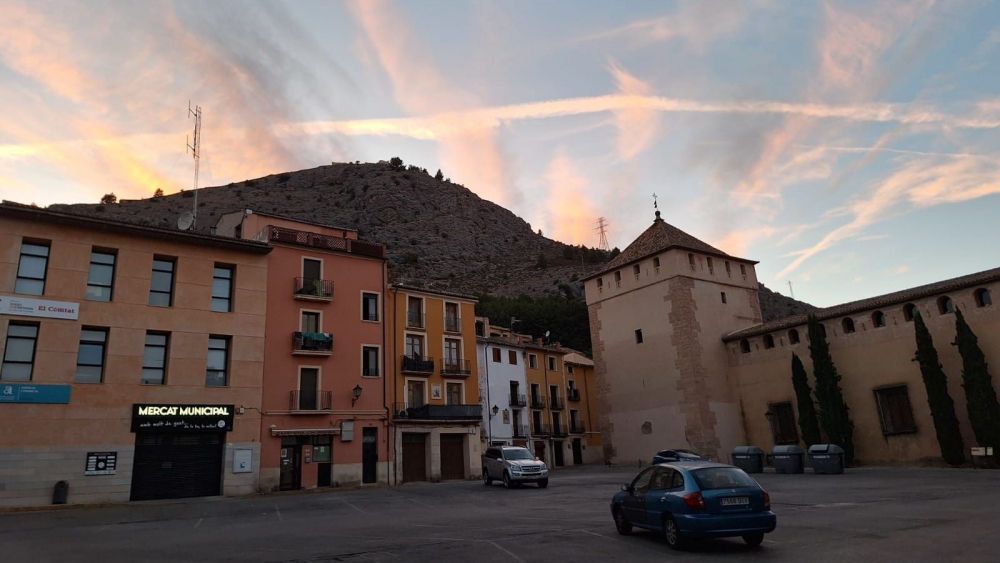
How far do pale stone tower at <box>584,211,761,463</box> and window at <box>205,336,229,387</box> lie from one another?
87.7 ft

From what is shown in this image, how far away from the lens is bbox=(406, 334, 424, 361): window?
1506 inches

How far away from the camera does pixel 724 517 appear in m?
9.88

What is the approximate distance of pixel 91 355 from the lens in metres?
26.5

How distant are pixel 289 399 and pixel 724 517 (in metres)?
25.5

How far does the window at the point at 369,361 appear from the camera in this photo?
113ft

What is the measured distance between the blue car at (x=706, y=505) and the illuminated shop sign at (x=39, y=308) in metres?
25.6

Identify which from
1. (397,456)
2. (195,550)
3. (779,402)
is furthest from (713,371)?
(195,550)

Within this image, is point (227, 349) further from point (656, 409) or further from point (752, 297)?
point (752, 297)

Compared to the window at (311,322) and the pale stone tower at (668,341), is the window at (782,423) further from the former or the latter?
the window at (311,322)

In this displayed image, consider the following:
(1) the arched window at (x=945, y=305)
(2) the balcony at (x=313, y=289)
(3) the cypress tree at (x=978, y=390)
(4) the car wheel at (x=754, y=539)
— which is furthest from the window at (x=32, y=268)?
(1) the arched window at (x=945, y=305)

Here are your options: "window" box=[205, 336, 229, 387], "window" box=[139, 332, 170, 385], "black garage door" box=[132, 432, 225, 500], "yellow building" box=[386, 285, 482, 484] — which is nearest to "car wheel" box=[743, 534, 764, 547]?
"black garage door" box=[132, 432, 225, 500]

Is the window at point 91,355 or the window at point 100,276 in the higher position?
the window at point 100,276

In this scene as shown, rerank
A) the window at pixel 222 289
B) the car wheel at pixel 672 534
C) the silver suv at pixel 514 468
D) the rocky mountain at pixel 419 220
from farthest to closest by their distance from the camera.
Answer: the rocky mountain at pixel 419 220, the window at pixel 222 289, the silver suv at pixel 514 468, the car wheel at pixel 672 534

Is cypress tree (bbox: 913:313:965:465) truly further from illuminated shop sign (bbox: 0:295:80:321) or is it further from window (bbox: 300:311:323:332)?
illuminated shop sign (bbox: 0:295:80:321)
